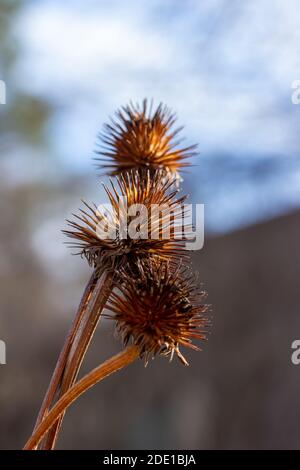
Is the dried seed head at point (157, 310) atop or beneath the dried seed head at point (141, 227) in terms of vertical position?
beneath

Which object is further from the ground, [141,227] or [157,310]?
[141,227]

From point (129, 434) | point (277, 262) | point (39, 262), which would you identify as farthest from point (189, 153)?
point (39, 262)

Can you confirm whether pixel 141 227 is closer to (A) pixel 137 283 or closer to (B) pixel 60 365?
(A) pixel 137 283

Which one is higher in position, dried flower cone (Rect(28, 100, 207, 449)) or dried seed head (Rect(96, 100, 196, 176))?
dried seed head (Rect(96, 100, 196, 176))

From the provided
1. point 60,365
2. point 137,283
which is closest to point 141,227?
point 137,283
